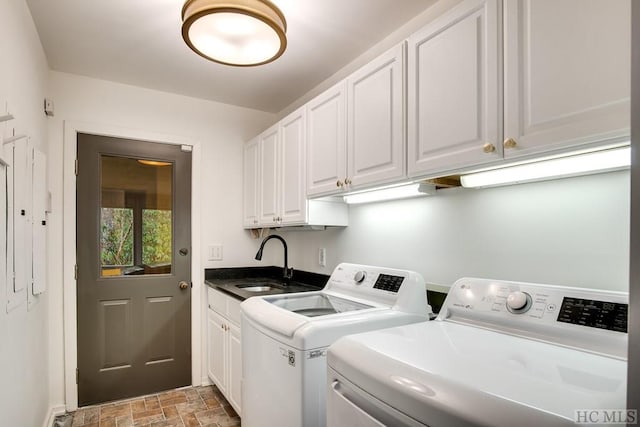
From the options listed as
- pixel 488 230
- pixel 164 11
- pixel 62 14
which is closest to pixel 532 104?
pixel 488 230

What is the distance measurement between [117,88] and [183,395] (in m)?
2.43

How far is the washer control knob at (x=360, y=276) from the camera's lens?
1.89 metres

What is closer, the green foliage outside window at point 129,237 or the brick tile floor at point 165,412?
the brick tile floor at point 165,412

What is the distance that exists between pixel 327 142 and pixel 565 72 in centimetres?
123

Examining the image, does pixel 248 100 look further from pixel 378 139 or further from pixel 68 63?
pixel 378 139

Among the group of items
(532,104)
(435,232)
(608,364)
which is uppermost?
(532,104)

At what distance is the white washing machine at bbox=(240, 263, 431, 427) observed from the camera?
4.33 ft

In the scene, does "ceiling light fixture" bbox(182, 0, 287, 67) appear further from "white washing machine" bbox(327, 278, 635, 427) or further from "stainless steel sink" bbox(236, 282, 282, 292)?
"stainless steel sink" bbox(236, 282, 282, 292)

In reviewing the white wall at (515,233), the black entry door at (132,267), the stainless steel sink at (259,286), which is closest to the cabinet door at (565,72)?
the white wall at (515,233)

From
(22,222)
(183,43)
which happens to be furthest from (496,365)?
(183,43)

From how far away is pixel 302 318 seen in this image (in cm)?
144

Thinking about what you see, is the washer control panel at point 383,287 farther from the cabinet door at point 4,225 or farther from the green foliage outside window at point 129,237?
the green foliage outside window at point 129,237

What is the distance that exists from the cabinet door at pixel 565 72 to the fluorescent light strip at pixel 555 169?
13 cm

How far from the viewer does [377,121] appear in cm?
167
